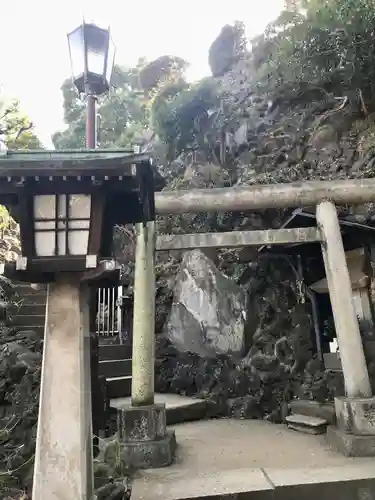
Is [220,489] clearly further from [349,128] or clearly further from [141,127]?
[141,127]

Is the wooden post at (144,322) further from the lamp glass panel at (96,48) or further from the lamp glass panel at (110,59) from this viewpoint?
the lamp glass panel at (96,48)

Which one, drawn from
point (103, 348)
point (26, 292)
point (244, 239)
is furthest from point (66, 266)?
point (26, 292)

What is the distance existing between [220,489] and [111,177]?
3912 mm

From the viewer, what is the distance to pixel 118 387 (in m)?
10.2

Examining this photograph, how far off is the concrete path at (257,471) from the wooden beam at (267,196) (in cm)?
419

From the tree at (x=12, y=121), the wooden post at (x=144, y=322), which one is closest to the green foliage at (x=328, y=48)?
the wooden post at (x=144, y=322)

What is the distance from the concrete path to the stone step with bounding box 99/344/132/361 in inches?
175

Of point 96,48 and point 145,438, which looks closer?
point 96,48

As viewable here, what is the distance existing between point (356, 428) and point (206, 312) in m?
5.73

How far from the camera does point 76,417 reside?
4.07 meters

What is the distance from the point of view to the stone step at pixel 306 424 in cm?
758

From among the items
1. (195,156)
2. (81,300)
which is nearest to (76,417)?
(81,300)

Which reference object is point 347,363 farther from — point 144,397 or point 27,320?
point 27,320

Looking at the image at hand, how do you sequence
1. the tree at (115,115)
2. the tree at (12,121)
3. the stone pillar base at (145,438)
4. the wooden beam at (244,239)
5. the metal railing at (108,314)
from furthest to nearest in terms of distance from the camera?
A: 1. the tree at (115,115)
2. the tree at (12,121)
3. the metal railing at (108,314)
4. the wooden beam at (244,239)
5. the stone pillar base at (145,438)
